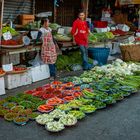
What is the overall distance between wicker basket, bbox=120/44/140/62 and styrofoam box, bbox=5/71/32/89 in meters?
5.06

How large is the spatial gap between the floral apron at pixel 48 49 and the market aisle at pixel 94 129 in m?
3.28

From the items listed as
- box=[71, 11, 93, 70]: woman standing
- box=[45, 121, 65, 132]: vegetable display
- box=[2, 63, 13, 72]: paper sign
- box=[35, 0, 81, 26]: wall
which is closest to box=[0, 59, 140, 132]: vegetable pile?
box=[45, 121, 65, 132]: vegetable display

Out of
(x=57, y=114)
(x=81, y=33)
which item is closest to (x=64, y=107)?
(x=57, y=114)

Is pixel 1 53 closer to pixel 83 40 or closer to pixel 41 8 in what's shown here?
pixel 83 40

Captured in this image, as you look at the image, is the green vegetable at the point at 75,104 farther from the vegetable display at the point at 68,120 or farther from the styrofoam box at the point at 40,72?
the styrofoam box at the point at 40,72

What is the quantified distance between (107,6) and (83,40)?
20.4 feet

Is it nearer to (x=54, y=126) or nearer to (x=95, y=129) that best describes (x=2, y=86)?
(x=54, y=126)

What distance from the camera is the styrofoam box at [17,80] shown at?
31.0 feet

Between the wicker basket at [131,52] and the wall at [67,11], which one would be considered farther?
the wall at [67,11]

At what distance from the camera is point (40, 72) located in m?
10.7

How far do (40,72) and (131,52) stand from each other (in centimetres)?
466

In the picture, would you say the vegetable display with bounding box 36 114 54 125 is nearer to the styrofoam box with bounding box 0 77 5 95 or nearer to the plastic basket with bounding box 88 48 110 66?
the styrofoam box with bounding box 0 77 5 95

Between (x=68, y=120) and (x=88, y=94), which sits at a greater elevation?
(x=88, y=94)

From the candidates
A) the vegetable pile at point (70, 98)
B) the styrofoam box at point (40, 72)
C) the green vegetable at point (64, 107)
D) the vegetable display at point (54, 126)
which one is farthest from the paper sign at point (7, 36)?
the vegetable display at point (54, 126)
